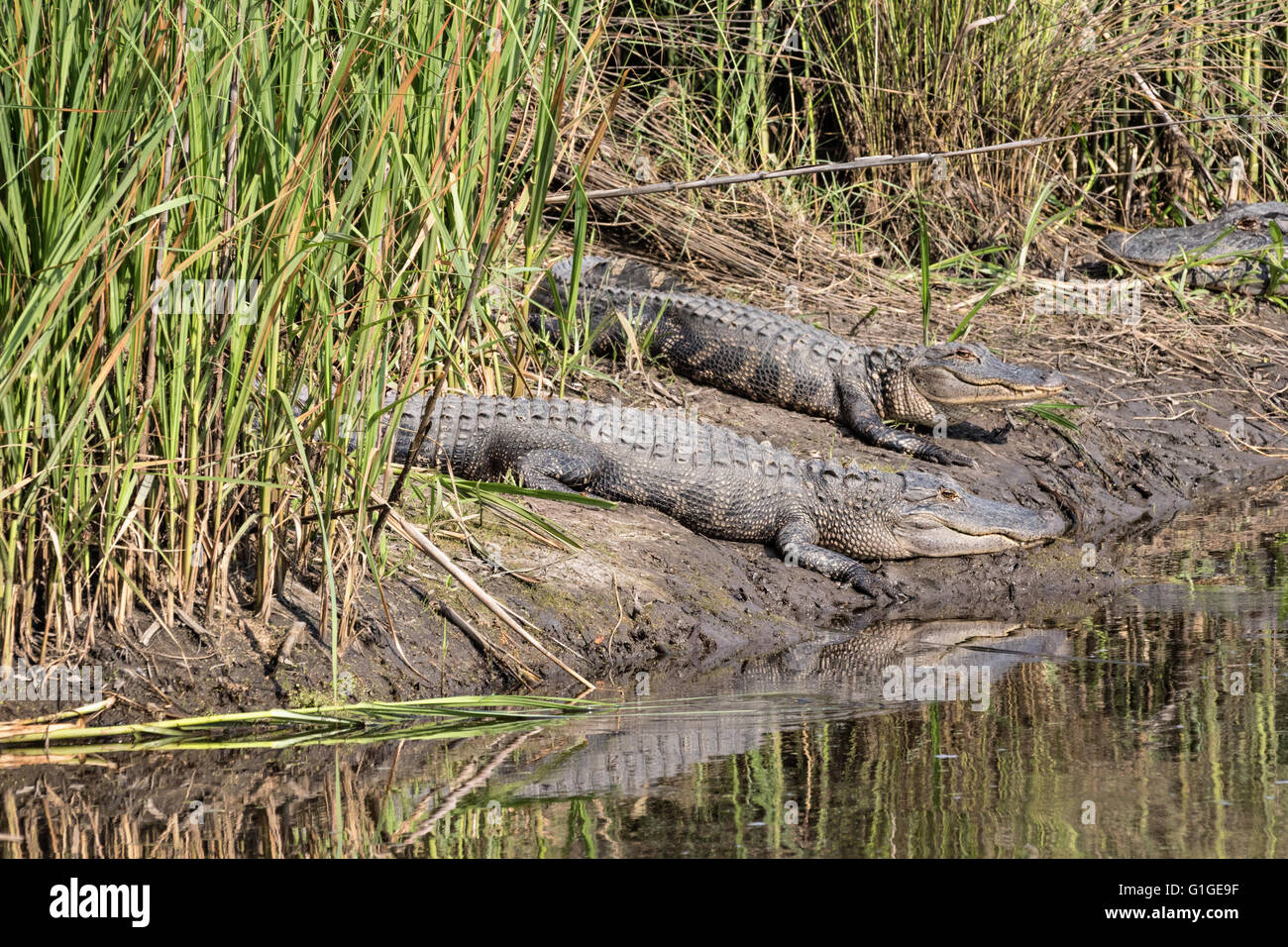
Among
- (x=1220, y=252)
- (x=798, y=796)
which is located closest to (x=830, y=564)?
(x=798, y=796)

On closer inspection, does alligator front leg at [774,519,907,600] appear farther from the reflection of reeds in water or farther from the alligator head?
the reflection of reeds in water

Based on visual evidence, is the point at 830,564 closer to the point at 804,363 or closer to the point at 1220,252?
the point at 804,363

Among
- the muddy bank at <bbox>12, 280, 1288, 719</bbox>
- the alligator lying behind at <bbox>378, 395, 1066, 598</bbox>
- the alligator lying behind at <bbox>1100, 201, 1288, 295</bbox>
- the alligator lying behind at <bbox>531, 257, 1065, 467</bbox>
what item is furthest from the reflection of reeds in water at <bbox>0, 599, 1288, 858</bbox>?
the alligator lying behind at <bbox>1100, 201, 1288, 295</bbox>

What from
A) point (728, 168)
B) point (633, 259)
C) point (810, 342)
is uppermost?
point (728, 168)

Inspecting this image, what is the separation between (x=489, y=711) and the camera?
328 cm

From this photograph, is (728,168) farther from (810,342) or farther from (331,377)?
(331,377)

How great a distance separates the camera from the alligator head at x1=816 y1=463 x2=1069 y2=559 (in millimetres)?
5309

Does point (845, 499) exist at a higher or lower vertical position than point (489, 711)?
higher

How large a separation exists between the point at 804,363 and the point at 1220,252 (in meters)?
3.11

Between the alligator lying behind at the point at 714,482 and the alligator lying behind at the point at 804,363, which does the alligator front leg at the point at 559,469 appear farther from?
the alligator lying behind at the point at 804,363

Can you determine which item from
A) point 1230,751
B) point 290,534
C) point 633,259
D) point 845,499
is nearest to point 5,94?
point 290,534

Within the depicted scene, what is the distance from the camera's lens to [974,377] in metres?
6.38

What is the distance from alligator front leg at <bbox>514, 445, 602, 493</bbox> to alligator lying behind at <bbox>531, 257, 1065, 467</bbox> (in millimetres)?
1255
